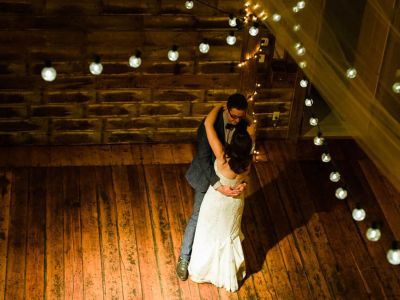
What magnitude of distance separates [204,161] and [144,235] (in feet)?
3.52

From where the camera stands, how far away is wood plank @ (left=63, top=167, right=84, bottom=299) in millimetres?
4930

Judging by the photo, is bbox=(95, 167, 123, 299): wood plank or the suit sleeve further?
bbox=(95, 167, 123, 299): wood plank

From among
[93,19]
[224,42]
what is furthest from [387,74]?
[93,19]

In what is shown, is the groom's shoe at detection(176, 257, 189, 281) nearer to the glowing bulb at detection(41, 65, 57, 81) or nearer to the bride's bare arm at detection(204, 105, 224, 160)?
the bride's bare arm at detection(204, 105, 224, 160)

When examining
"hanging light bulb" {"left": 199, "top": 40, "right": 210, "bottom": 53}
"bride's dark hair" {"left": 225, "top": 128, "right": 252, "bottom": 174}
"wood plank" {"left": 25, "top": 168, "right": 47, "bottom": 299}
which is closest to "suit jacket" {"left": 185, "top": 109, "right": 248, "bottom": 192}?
"bride's dark hair" {"left": 225, "top": 128, "right": 252, "bottom": 174}

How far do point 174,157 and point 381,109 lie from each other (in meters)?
1.88

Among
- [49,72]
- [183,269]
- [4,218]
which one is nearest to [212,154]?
[183,269]

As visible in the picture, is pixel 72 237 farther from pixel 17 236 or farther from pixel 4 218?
pixel 4 218

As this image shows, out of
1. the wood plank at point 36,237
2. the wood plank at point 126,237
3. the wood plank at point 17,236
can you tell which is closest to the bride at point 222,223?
the wood plank at point 126,237

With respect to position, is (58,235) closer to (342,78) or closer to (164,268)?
(164,268)

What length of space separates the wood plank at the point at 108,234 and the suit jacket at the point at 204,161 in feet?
3.02

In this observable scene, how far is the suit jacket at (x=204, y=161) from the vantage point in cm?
450

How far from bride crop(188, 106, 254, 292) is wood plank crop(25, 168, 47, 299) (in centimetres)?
109

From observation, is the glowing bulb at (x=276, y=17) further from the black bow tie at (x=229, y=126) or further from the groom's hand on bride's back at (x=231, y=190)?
the groom's hand on bride's back at (x=231, y=190)
